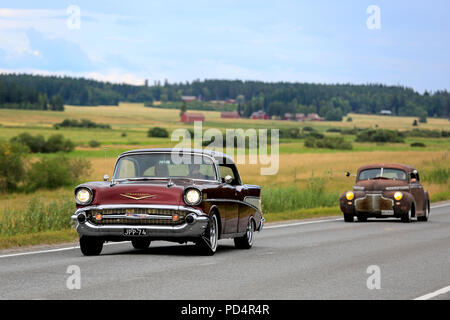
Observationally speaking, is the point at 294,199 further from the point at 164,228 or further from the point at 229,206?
the point at 164,228

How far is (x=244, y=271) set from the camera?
12.6 metres

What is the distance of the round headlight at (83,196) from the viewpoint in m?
14.2

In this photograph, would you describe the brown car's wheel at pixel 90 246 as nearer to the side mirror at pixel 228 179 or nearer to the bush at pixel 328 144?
the side mirror at pixel 228 179

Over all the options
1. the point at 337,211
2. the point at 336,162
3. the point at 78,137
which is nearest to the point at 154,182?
the point at 337,211

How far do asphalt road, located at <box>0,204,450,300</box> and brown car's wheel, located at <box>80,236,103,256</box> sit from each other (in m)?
0.17

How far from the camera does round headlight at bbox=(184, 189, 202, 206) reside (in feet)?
46.0

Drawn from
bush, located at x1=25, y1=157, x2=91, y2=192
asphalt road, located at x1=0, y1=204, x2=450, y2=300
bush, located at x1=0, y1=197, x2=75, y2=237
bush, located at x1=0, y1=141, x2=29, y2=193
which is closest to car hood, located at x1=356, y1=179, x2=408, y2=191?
asphalt road, located at x1=0, y1=204, x2=450, y2=300

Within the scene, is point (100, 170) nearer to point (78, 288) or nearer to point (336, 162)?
point (336, 162)

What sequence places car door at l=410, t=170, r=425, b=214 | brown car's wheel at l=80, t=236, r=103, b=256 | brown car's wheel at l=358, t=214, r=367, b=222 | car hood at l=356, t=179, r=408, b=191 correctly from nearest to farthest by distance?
brown car's wheel at l=80, t=236, r=103, b=256 < car hood at l=356, t=179, r=408, b=191 < car door at l=410, t=170, r=425, b=214 < brown car's wheel at l=358, t=214, r=367, b=222

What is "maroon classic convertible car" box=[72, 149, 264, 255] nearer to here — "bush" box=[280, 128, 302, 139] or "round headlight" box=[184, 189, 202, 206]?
"round headlight" box=[184, 189, 202, 206]

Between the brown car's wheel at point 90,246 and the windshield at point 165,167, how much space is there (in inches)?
54.9

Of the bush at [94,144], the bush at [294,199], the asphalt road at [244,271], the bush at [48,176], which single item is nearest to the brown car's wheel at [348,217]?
the bush at [294,199]

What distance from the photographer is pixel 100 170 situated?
83125 mm

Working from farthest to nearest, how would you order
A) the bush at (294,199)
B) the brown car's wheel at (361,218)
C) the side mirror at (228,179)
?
the bush at (294,199)
the brown car's wheel at (361,218)
the side mirror at (228,179)
